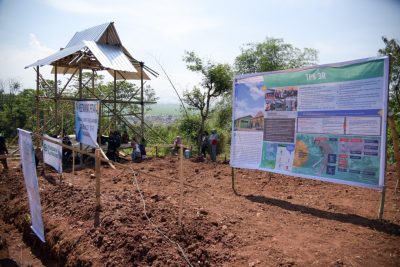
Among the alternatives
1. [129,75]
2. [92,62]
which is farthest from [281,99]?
[129,75]

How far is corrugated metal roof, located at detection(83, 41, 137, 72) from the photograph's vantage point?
12297mm

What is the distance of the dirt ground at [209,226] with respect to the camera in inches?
165

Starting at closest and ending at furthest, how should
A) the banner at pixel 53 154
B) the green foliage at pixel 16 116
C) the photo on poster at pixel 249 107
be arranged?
the photo on poster at pixel 249 107 < the banner at pixel 53 154 < the green foliage at pixel 16 116

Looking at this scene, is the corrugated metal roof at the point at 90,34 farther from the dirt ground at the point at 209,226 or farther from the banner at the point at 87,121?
the dirt ground at the point at 209,226

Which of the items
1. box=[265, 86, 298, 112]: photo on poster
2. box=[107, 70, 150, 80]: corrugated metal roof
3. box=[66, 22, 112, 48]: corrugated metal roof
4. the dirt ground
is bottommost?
the dirt ground

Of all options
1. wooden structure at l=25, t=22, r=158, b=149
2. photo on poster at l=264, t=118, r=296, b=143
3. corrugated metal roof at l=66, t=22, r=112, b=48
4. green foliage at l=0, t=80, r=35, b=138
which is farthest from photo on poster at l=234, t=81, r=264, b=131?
green foliage at l=0, t=80, r=35, b=138

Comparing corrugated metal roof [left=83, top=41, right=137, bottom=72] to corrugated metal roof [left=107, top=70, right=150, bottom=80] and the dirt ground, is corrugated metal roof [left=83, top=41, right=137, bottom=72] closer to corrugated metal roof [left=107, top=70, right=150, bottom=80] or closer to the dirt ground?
corrugated metal roof [left=107, top=70, right=150, bottom=80]

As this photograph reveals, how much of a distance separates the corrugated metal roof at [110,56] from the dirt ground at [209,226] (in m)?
5.49

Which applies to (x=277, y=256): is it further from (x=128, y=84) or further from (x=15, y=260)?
(x=128, y=84)

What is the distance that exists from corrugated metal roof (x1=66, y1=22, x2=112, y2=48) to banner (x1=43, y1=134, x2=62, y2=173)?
761 centimetres

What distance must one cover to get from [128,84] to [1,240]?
92.3ft

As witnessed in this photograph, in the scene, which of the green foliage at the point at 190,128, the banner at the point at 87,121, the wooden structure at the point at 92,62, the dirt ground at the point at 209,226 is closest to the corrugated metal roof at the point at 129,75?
the wooden structure at the point at 92,62

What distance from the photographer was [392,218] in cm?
546

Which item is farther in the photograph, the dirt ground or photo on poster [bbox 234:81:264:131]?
photo on poster [bbox 234:81:264:131]
